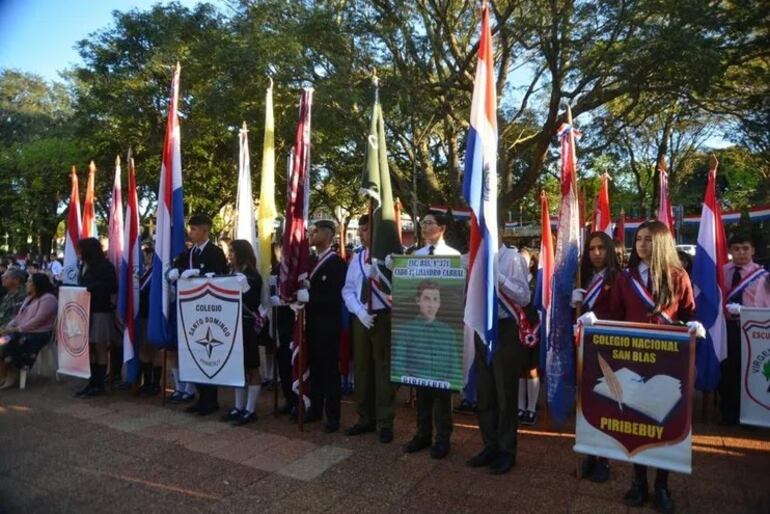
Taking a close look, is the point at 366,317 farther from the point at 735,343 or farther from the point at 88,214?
the point at 88,214

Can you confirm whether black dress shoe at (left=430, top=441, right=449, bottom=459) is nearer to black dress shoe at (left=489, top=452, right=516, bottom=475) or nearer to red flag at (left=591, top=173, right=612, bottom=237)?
black dress shoe at (left=489, top=452, right=516, bottom=475)

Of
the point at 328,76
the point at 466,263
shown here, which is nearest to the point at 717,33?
the point at 328,76

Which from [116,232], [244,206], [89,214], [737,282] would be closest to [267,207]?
[244,206]

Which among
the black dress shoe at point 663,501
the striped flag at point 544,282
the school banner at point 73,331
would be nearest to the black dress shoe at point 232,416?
the school banner at point 73,331

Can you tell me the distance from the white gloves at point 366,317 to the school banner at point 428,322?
27 cm

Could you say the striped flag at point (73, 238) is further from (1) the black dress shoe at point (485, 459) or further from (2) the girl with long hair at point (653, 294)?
(2) the girl with long hair at point (653, 294)

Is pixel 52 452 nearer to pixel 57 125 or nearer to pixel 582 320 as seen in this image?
pixel 582 320

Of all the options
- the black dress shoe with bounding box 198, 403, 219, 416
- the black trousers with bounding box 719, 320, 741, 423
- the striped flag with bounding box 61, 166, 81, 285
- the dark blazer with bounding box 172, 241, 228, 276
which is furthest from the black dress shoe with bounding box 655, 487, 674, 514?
the striped flag with bounding box 61, 166, 81, 285

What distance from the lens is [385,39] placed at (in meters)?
15.3

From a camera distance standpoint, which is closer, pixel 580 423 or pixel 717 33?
pixel 580 423

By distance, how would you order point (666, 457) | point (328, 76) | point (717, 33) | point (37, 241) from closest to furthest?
point (666, 457) < point (717, 33) < point (328, 76) < point (37, 241)

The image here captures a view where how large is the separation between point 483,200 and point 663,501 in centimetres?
251

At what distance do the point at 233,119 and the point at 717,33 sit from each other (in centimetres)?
1161

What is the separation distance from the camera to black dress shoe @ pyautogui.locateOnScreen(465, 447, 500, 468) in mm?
4836
